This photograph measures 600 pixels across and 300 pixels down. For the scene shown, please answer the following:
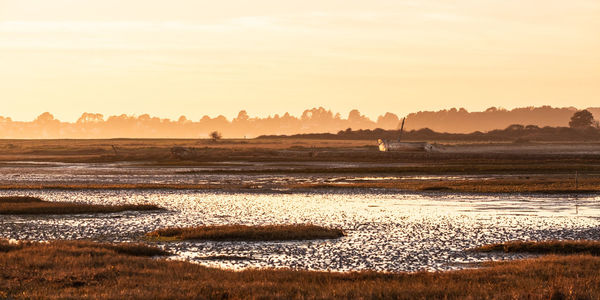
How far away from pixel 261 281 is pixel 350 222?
1643cm

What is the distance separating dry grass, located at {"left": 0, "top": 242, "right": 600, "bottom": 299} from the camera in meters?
17.1

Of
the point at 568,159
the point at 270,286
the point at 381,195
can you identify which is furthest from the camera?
the point at 568,159

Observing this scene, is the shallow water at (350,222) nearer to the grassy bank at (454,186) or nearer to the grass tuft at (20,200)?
the grass tuft at (20,200)

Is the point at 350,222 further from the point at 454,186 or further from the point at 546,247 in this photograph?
the point at 454,186

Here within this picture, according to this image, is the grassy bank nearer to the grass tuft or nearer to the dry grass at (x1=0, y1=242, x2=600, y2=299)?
the grass tuft

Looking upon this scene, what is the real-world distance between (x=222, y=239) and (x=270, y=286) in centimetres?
1168

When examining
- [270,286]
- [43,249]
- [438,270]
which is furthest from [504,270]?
[43,249]

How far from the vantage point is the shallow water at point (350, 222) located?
25078 mm

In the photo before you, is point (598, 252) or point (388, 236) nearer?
point (598, 252)

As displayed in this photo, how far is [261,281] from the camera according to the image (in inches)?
754

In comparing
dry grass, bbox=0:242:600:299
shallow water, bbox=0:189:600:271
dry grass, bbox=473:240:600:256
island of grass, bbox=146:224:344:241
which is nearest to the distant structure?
shallow water, bbox=0:189:600:271

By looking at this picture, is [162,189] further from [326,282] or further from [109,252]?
[326,282]

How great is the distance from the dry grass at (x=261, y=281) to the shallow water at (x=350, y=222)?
2650 mm

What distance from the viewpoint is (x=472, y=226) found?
33.2 metres
